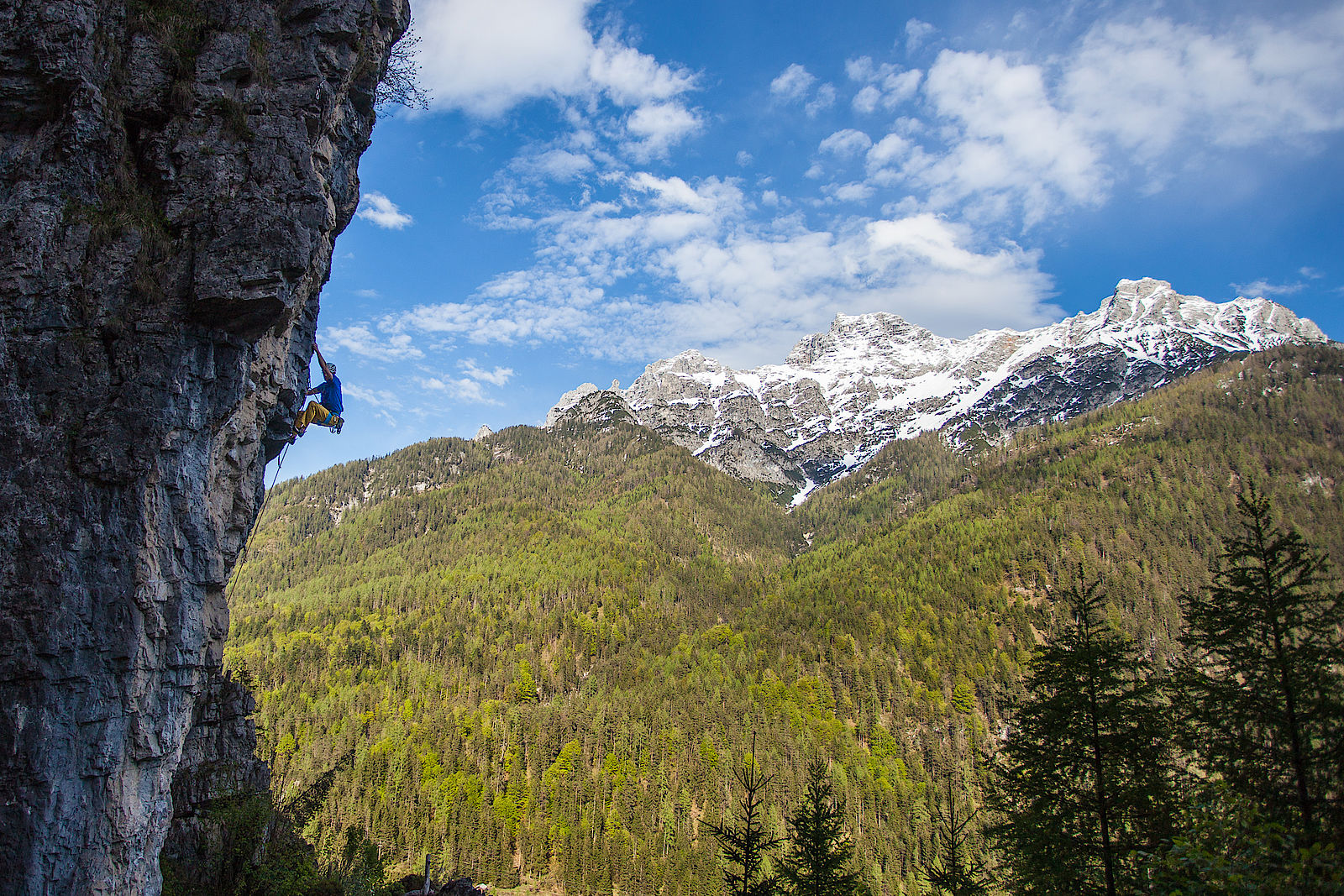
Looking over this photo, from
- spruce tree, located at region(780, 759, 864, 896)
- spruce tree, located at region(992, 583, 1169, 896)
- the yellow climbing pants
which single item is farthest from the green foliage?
the yellow climbing pants

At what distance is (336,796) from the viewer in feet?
247

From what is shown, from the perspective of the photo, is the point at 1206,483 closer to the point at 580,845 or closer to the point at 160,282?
the point at 580,845

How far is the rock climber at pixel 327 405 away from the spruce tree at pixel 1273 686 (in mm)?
23435

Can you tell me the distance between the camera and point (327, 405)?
19.6 meters

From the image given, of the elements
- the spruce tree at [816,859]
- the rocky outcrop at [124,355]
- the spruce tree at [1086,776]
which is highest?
the rocky outcrop at [124,355]

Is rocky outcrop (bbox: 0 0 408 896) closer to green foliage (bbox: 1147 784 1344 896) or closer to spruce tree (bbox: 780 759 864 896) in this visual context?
spruce tree (bbox: 780 759 864 896)

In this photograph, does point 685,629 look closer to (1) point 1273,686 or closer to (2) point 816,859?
(2) point 816,859

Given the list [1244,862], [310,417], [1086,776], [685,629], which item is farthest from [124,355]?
[685,629]

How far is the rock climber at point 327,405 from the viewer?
19172mm

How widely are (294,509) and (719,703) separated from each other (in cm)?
16472

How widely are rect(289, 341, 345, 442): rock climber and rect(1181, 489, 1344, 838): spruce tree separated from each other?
76.9ft

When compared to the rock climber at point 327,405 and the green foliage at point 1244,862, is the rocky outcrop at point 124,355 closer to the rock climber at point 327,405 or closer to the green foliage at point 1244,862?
the rock climber at point 327,405

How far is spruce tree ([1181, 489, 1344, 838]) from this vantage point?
10.8 metres

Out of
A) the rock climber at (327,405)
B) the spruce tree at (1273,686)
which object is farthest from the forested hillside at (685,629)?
the rock climber at (327,405)
